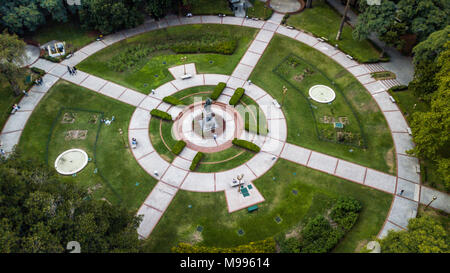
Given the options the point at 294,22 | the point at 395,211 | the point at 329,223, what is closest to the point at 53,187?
the point at 329,223

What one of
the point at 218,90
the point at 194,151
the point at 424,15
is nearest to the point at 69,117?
the point at 194,151

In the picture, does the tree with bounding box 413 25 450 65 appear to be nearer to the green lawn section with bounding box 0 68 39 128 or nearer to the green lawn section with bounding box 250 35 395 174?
the green lawn section with bounding box 250 35 395 174

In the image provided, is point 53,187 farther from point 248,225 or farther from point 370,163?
point 370,163

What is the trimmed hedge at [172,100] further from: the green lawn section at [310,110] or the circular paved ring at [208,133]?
the green lawn section at [310,110]

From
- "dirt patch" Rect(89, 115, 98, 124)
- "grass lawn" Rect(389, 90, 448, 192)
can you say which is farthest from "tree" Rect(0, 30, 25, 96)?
"grass lawn" Rect(389, 90, 448, 192)

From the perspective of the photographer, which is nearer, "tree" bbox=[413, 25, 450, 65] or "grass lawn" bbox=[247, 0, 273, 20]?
"tree" bbox=[413, 25, 450, 65]

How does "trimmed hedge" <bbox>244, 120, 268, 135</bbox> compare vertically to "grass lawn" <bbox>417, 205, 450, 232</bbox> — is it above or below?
above
